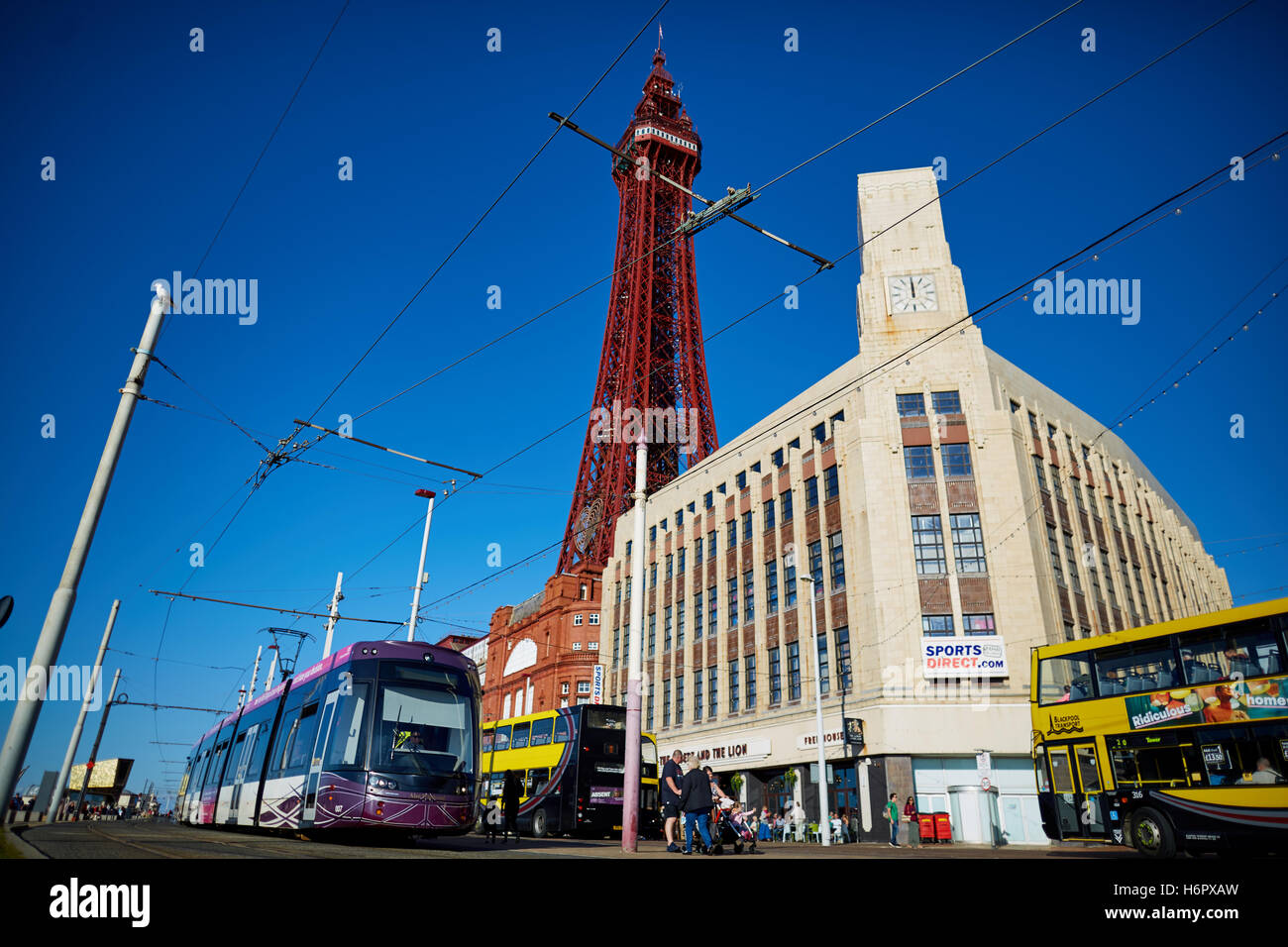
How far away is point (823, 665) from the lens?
3164cm

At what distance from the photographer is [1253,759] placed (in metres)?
12.6

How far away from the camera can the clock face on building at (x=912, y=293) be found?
34750mm

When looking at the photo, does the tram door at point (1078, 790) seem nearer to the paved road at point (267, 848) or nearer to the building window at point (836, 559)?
the paved road at point (267, 848)

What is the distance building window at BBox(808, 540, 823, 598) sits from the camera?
3294cm

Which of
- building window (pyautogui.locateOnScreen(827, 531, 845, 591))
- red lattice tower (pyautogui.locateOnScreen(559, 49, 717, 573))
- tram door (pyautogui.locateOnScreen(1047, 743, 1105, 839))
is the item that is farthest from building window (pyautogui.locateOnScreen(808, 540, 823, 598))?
red lattice tower (pyautogui.locateOnScreen(559, 49, 717, 573))

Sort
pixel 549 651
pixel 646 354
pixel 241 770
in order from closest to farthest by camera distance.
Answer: pixel 241 770 → pixel 549 651 → pixel 646 354

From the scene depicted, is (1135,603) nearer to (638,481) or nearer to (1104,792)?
(1104,792)

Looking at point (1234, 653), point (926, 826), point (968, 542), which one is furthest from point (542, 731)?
point (1234, 653)

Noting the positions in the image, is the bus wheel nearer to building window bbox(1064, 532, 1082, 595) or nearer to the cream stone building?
the cream stone building

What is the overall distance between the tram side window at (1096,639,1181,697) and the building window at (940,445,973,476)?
16.6m

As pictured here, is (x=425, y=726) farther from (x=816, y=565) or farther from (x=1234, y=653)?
(x=816, y=565)

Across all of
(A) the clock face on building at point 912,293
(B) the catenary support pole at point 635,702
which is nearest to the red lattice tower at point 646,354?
(A) the clock face on building at point 912,293

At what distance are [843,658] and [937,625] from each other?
3.94m
